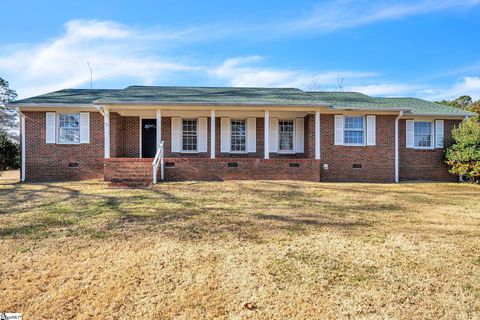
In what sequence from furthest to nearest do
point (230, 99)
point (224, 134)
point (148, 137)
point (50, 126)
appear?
1. point (148, 137)
2. point (224, 134)
3. point (50, 126)
4. point (230, 99)

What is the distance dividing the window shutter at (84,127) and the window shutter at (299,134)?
30.7 feet

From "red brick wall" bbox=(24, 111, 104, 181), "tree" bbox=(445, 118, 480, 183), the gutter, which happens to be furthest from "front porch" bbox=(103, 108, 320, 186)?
"tree" bbox=(445, 118, 480, 183)

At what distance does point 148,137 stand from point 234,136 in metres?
4.06

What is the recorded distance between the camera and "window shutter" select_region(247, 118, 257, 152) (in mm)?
14250

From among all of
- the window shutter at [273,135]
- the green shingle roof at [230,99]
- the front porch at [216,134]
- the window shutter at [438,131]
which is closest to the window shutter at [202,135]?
the front porch at [216,134]

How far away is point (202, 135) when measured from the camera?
14.3m

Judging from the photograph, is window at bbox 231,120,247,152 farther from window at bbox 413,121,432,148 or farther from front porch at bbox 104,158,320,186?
window at bbox 413,121,432,148

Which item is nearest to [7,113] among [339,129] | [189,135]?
[189,135]

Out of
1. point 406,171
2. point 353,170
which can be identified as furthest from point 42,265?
point 406,171

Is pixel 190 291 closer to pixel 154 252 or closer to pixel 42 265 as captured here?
pixel 154 252

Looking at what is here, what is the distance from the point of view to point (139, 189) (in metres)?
9.77

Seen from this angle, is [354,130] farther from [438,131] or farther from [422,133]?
[438,131]

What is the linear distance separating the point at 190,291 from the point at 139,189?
279 inches

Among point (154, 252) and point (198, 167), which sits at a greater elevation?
point (198, 167)
